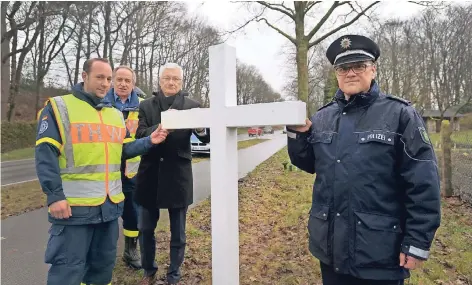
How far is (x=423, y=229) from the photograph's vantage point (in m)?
1.60

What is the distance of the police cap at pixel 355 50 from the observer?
5.84 feet

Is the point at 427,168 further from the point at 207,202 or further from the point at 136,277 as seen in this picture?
the point at 207,202

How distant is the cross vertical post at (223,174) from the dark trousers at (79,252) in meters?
0.81

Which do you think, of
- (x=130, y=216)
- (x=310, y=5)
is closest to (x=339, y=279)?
(x=130, y=216)

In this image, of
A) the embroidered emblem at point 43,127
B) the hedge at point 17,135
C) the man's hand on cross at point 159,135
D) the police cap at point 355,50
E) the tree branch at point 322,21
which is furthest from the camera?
the hedge at point 17,135

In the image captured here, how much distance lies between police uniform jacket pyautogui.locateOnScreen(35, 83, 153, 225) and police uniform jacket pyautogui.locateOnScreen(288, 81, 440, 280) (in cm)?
140

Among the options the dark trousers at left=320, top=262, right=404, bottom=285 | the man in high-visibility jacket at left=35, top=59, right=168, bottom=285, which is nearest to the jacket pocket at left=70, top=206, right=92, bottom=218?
the man in high-visibility jacket at left=35, top=59, right=168, bottom=285

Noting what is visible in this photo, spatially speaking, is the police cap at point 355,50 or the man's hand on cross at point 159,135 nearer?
the police cap at point 355,50

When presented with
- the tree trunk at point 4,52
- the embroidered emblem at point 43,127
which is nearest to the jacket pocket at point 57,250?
the embroidered emblem at point 43,127

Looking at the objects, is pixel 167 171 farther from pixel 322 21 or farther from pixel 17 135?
pixel 17 135

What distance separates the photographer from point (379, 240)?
5.45 feet

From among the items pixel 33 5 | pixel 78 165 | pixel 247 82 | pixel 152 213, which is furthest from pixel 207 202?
pixel 247 82

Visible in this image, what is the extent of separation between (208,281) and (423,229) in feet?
7.05

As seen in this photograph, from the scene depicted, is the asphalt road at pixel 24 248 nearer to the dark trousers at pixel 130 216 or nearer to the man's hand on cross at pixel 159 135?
the dark trousers at pixel 130 216
